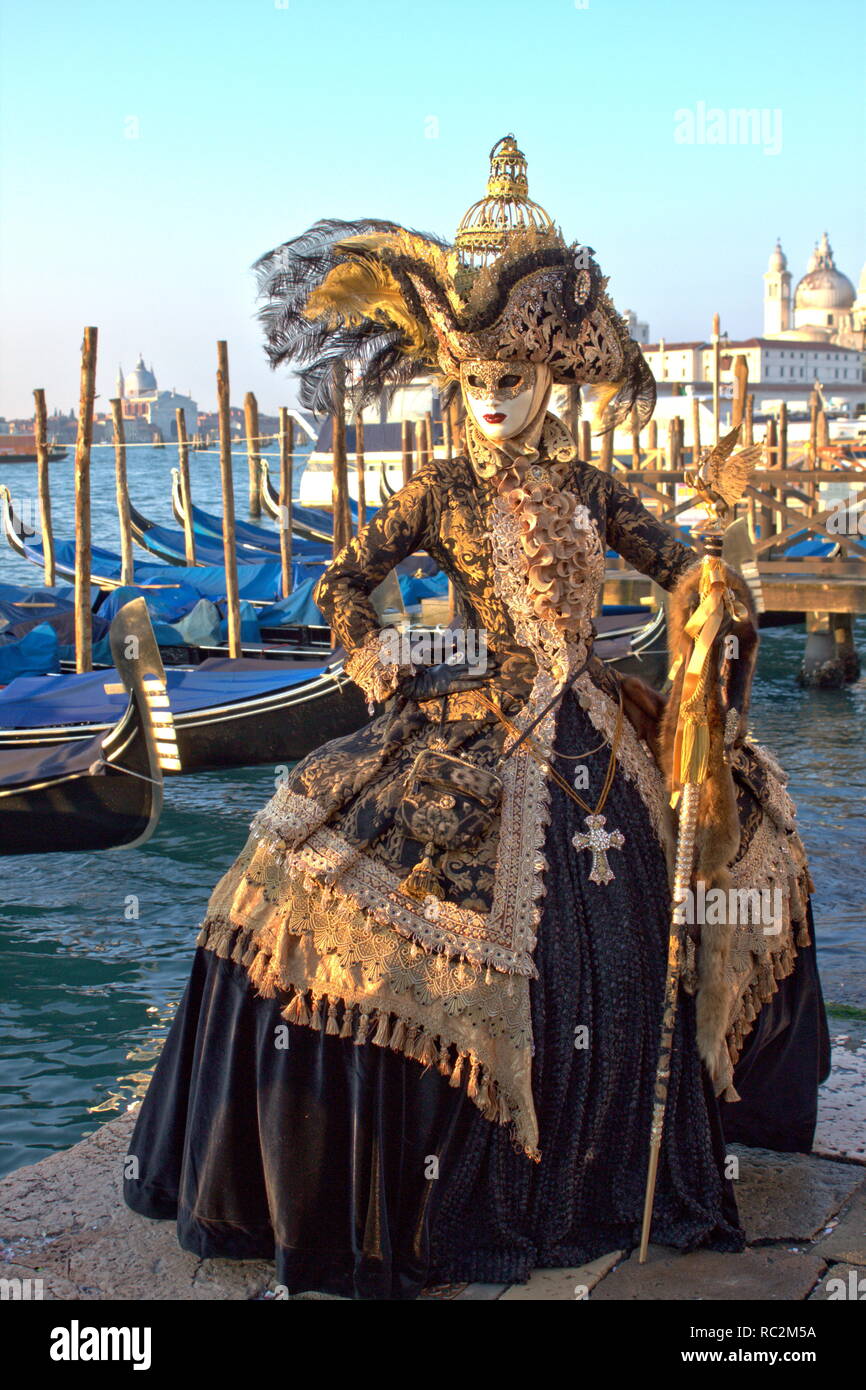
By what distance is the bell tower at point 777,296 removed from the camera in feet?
377

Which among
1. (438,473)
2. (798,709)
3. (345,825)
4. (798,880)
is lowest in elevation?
(798,709)

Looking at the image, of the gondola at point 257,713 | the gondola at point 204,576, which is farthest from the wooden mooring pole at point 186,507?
the gondola at point 257,713

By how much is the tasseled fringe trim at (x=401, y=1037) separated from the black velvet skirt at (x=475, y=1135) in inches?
1.2

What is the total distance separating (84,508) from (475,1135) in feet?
30.9

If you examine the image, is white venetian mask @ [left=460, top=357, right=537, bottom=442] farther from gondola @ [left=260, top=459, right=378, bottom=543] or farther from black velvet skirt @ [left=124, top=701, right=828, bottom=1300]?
gondola @ [left=260, top=459, right=378, bottom=543]

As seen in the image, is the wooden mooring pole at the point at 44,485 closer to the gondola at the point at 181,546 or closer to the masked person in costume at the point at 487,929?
the gondola at the point at 181,546

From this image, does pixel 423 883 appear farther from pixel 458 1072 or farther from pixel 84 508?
pixel 84 508

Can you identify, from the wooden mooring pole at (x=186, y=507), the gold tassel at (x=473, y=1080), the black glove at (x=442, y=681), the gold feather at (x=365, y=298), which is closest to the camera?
the gold tassel at (x=473, y=1080)

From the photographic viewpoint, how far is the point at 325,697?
9922 millimetres

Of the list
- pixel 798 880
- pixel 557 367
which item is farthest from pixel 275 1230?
pixel 557 367

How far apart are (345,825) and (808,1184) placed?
3.85 ft

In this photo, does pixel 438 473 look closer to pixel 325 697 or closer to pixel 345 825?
pixel 345 825
